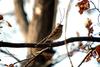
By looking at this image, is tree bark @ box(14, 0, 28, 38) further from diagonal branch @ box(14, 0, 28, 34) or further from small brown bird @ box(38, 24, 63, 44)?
small brown bird @ box(38, 24, 63, 44)

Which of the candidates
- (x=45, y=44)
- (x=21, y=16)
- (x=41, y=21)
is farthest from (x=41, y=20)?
Result: (x=45, y=44)

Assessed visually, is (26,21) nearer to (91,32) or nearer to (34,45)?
(91,32)

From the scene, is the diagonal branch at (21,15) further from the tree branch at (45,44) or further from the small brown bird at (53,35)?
the tree branch at (45,44)

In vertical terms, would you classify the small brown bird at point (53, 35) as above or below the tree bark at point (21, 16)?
above

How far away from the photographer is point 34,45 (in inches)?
105

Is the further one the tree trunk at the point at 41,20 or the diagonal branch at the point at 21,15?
the diagonal branch at the point at 21,15

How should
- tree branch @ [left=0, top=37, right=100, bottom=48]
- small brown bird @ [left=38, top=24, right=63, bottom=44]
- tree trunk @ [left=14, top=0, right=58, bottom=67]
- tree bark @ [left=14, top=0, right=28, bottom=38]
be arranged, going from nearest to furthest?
tree branch @ [left=0, top=37, right=100, bottom=48], small brown bird @ [left=38, top=24, right=63, bottom=44], tree trunk @ [left=14, top=0, right=58, bottom=67], tree bark @ [left=14, top=0, right=28, bottom=38]

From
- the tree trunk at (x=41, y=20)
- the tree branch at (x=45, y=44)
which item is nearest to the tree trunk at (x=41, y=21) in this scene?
the tree trunk at (x=41, y=20)

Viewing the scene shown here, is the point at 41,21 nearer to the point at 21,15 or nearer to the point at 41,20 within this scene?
the point at 41,20

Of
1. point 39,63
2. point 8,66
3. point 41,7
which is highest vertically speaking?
point 41,7

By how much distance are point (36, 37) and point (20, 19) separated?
676mm

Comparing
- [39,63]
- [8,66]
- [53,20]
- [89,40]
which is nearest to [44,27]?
[53,20]

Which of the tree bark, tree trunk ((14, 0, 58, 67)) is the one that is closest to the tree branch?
tree trunk ((14, 0, 58, 67))

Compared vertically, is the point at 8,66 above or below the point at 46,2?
below
